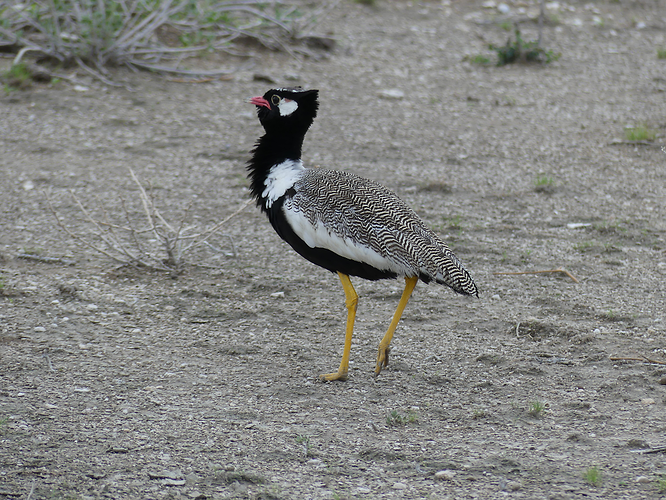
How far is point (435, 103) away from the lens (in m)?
9.31

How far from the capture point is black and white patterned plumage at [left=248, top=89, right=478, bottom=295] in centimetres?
414

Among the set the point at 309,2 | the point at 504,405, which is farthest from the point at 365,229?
the point at 309,2

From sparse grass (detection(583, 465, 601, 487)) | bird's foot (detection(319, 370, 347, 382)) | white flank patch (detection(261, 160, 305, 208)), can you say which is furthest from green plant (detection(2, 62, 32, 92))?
sparse grass (detection(583, 465, 601, 487))

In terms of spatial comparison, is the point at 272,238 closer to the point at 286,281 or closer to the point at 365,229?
the point at 286,281

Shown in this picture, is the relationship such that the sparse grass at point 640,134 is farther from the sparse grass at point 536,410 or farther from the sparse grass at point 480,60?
the sparse grass at point 536,410

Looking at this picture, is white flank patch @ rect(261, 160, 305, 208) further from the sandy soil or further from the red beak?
the sandy soil

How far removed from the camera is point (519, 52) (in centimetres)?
1066

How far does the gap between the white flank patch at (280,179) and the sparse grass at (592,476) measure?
6.88 feet

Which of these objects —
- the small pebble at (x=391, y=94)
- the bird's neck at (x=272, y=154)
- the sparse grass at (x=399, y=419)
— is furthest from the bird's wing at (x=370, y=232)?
the small pebble at (x=391, y=94)

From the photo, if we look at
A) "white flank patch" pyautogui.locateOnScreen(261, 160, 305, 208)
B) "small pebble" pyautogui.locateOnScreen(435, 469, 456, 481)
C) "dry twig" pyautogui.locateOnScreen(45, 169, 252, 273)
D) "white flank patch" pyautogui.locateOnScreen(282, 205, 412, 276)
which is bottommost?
"dry twig" pyautogui.locateOnScreen(45, 169, 252, 273)

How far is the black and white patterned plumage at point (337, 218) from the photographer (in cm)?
414

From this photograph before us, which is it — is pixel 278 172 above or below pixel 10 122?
above

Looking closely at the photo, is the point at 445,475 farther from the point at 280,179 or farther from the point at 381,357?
the point at 280,179

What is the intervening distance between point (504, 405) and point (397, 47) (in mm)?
8037
